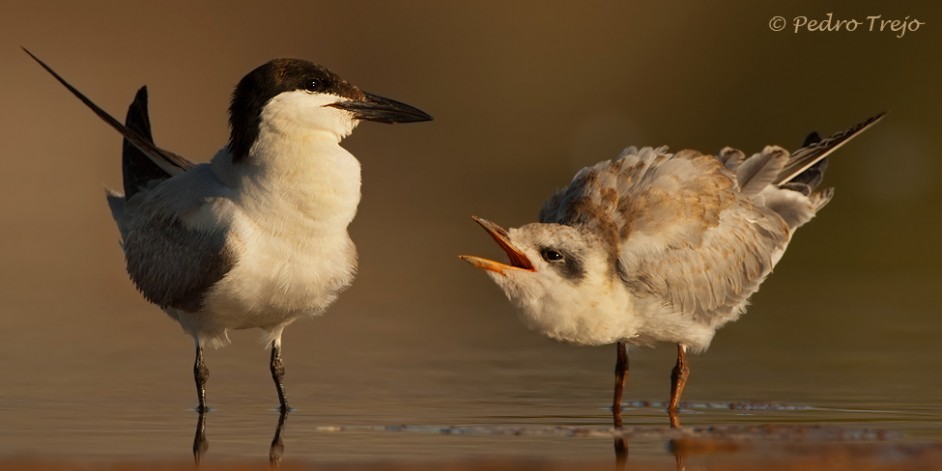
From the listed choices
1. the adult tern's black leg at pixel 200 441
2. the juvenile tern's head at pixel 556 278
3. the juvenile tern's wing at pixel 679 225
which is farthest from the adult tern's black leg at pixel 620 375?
the adult tern's black leg at pixel 200 441

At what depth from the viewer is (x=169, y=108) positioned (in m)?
21.8

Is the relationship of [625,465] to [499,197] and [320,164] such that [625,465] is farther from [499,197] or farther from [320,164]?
[499,197]

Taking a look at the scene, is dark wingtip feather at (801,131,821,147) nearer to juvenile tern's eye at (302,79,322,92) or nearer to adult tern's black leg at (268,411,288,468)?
juvenile tern's eye at (302,79,322,92)

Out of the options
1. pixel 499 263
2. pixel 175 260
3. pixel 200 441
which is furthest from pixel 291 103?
pixel 200 441

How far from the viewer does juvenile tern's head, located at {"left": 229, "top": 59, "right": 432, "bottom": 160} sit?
338 inches

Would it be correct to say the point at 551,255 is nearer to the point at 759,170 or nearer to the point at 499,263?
the point at 499,263

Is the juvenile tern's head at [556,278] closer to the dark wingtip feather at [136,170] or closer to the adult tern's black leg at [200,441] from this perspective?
the adult tern's black leg at [200,441]

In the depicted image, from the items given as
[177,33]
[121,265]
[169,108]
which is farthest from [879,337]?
[177,33]

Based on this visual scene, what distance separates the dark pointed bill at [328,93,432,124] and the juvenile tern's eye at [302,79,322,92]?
12 cm

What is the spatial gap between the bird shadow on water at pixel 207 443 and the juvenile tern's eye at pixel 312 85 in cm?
169

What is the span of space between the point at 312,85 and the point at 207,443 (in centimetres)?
211

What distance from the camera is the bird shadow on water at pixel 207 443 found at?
23.2ft

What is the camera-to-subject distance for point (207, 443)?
751 cm

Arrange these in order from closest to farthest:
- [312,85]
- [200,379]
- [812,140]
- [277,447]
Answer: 1. [277,447]
2. [312,85]
3. [200,379]
4. [812,140]
